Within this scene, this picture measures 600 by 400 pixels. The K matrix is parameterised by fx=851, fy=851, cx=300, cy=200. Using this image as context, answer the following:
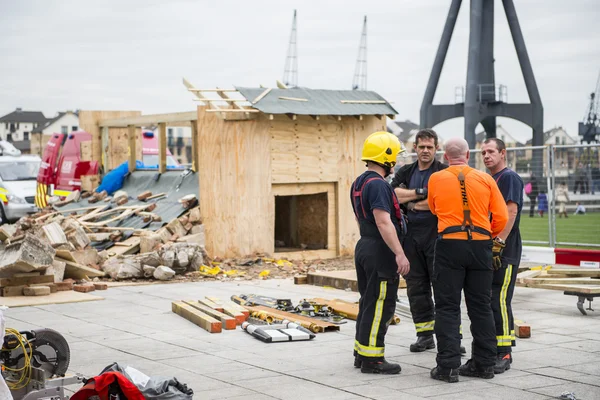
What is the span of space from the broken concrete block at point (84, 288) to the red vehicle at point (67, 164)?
385 inches

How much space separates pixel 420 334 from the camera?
27.8ft

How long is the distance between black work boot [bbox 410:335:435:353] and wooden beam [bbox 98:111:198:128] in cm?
1066

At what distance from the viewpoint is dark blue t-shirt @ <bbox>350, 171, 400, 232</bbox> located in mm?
7281

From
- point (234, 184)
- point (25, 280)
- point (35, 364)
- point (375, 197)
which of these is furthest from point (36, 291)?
point (375, 197)

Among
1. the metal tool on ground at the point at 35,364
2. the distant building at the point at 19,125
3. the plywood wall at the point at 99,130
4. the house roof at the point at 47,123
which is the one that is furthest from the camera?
the distant building at the point at 19,125

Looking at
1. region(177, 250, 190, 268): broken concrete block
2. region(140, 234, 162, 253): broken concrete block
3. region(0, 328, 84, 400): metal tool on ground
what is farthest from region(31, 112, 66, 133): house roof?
region(0, 328, 84, 400): metal tool on ground

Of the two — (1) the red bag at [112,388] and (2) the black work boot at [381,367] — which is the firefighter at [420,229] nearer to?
(2) the black work boot at [381,367]

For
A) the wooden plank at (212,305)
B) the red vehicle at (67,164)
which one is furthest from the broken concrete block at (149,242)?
the red vehicle at (67,164)

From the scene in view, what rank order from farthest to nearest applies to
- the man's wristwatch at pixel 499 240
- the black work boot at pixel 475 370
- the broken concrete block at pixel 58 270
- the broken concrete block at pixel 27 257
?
the broken concrete block at pixel 58 270
the broken concrete block at pixel 27 257
the man's wristwatch at pixel 499 240
the black work boot at pixel 475 370

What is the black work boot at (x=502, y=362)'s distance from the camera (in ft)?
24.2

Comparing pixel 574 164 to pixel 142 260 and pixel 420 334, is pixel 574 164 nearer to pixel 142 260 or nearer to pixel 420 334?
pixel 142 260

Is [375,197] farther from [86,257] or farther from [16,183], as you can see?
[16,183]

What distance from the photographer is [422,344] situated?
8.39 m

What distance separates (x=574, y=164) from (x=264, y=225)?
763 centimetres
